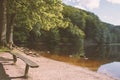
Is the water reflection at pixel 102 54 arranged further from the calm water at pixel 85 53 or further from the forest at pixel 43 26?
the forest at pixel 43 26

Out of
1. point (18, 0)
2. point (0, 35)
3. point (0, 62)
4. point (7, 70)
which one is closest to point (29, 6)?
point (18, 0)

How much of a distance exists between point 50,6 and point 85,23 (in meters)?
90.4

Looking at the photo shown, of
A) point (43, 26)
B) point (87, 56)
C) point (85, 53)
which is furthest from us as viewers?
point (85, 53)

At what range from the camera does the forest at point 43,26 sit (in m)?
34.2

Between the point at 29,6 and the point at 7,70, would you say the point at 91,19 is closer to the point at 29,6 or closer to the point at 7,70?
the point at 29,6

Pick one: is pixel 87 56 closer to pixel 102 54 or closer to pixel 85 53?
pixel 85 53

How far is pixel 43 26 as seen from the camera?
37.3 metres

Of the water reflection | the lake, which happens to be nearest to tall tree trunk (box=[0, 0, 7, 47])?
the lake

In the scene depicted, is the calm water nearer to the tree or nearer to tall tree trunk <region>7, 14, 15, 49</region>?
tall tree trunk <region>7, 14, 15, 49</region>

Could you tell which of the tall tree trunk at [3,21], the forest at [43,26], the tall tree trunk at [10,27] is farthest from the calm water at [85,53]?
the tall tree trunk at [3,21]

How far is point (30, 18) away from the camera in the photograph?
3694 cm

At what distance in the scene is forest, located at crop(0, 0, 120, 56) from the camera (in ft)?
112

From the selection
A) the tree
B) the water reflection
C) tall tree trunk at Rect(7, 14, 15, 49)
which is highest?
the tree

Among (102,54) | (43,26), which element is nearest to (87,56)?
(102,54)
